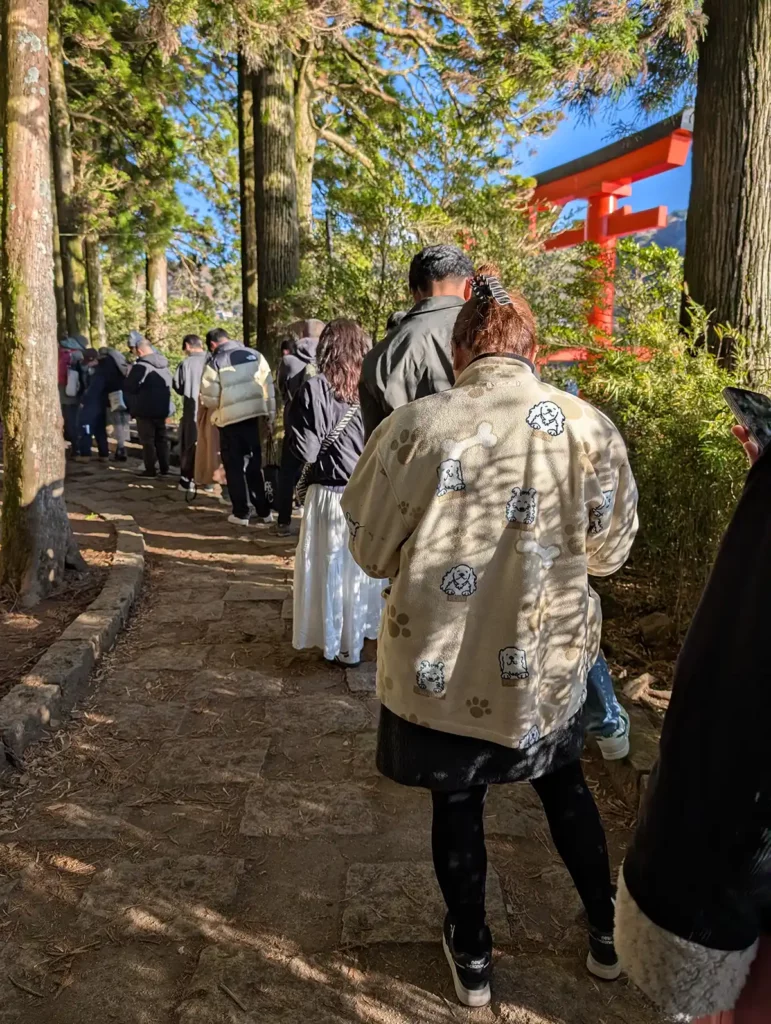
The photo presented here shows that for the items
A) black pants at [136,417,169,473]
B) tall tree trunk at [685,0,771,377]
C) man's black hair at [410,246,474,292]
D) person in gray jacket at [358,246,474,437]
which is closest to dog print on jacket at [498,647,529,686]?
person in gray jacket at [358,246,474,437]

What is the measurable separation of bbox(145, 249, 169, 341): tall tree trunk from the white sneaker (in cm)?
1609

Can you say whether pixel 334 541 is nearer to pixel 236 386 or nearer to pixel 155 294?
pixel 236 386

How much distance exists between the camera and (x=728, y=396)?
39.1 inches

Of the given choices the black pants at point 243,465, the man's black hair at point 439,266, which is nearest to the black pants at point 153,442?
the black pants at point 243,465

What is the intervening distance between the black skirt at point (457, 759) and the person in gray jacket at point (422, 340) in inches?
59.6

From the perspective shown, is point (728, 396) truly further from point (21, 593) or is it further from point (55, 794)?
point (21, 593)

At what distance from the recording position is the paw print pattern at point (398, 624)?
1728 millimetres

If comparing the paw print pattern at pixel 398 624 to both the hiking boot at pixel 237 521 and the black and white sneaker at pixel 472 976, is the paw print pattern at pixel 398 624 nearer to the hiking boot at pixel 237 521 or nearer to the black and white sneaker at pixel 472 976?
the black and white sneaker at pixel 472 976

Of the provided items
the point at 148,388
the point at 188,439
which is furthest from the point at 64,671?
the point at 148,388

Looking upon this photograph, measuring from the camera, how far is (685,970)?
902 mm

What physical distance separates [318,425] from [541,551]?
9.49 feet

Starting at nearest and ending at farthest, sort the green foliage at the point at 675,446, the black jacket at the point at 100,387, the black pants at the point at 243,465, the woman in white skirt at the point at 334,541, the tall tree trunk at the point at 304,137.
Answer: the green foliage at the point at 675,446 → the woman in white skirt at the point at 334,541 → the black pants at the point at 243,465 → the tall tree trunk at the point at 304,137 → the black jacket at the point at 100,387

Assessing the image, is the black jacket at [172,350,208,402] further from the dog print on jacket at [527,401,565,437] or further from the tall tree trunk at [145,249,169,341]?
the tall tree trunk at [145,249,169,341]

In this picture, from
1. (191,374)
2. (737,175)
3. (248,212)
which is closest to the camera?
(737,175)
